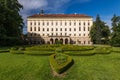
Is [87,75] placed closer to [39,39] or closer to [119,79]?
[119,79]

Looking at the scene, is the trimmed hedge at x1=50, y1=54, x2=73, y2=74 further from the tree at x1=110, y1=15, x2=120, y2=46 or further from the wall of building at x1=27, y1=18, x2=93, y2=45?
the wall of building at x1=27, y1=18, x2=93, y2=45

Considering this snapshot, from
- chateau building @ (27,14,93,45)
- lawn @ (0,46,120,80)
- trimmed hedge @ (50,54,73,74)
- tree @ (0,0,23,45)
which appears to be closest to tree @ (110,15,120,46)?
chateau building @ (27,14,93,45)

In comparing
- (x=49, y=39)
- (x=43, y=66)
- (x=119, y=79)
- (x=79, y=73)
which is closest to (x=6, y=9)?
(x=43, y=66)

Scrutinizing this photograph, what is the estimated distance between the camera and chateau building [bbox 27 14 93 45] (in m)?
86.4

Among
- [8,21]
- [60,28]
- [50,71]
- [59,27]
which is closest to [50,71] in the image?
[50,71]

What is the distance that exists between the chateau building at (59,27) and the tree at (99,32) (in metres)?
11.7

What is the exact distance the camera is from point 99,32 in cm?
7019

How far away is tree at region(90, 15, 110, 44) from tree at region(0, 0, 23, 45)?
32101 millimetres

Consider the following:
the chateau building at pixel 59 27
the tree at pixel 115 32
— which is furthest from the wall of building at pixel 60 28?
the tree at pixel 115 32

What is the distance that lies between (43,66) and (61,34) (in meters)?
67.7

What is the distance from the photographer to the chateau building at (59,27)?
284ft

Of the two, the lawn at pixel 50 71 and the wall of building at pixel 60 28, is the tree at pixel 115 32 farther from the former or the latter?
the lawn at pixel 50 71

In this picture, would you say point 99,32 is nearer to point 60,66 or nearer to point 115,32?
point 115,32

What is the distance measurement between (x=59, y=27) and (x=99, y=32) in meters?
23.0
